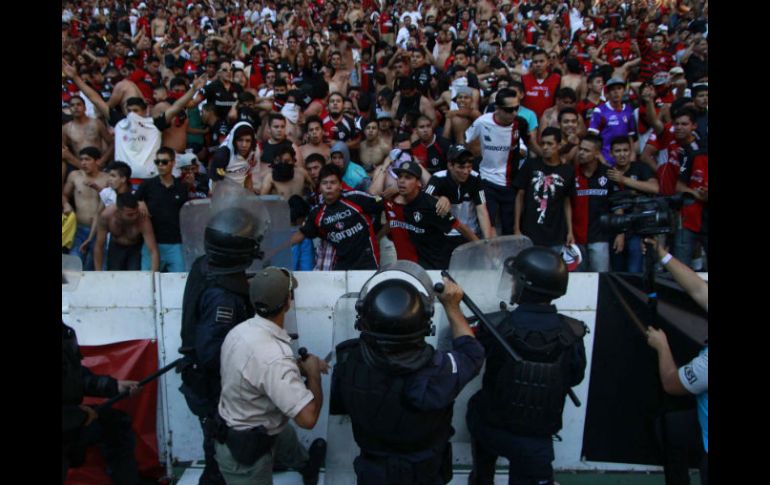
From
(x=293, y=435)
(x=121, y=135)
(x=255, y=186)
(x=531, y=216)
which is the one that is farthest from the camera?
(x=121, y=135)

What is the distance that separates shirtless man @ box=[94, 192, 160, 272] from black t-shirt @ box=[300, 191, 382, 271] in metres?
1.60

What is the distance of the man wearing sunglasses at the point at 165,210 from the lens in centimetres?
588

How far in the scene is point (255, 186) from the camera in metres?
6.43

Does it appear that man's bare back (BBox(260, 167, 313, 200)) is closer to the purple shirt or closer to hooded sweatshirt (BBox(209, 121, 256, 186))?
hooded sweatshirt (BBox(209, 121, 256, 186))

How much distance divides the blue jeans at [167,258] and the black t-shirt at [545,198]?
11.1 ft

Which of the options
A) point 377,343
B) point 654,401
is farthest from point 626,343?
point 377,343

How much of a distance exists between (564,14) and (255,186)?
33.8 feet

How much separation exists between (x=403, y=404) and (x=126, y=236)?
13.4 feet

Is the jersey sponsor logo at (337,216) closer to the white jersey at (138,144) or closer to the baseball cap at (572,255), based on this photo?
the baseball cap at (572,255)

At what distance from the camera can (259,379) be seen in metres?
3.04

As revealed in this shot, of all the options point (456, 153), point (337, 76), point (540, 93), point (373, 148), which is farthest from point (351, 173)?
point (337, 76)

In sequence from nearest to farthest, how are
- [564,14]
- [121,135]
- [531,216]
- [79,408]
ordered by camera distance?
[79,408], [531,216], [121,135], [564,14]

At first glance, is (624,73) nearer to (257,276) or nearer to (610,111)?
(610,111)

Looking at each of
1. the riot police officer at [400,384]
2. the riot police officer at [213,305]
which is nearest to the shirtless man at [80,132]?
the riot police officer at [213,305]
